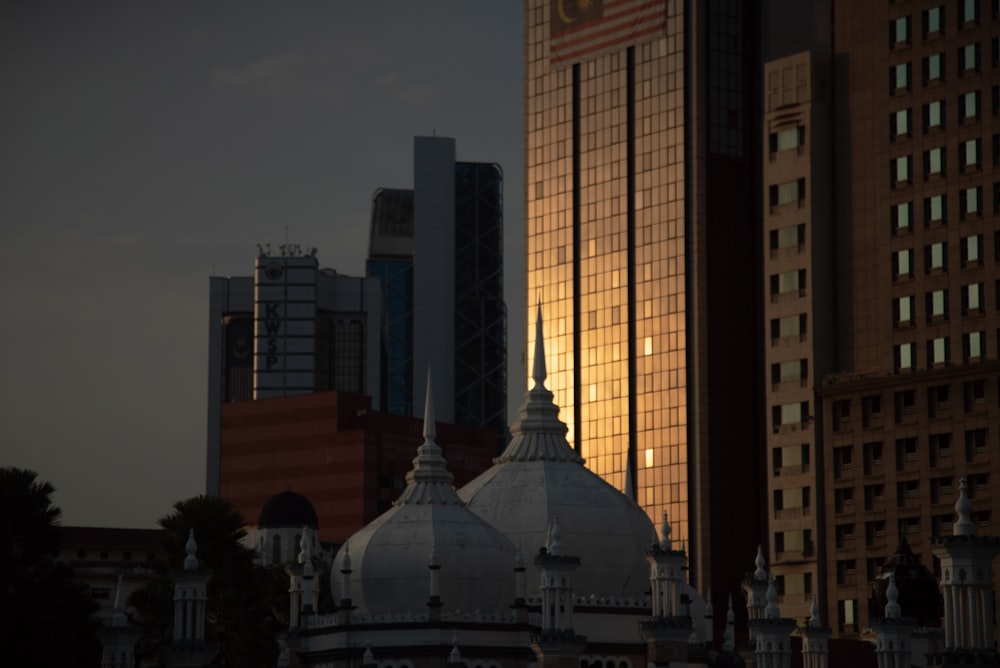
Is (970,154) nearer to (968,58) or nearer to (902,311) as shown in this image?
(968,58)

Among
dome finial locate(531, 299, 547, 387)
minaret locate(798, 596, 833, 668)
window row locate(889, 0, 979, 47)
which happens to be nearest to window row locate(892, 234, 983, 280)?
window row locate(889, 0, 979, 47)

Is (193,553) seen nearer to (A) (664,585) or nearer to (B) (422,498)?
(B) (422,498)

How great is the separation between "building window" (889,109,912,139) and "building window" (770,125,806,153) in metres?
9.39

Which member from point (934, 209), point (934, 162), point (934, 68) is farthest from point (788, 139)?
point (934, 209)

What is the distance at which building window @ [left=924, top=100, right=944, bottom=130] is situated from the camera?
17088cm

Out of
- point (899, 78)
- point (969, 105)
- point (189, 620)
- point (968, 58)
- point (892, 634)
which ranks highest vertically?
point (968, 58)

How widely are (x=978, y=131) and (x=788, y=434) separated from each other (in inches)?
1079

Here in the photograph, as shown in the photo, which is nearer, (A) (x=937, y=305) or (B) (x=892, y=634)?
(B) (x=892, y=634)

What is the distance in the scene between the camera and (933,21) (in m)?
172

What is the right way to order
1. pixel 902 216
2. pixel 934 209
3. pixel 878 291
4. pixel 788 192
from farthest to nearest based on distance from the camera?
1. pixel 788 192
2. pixel 878 291
3. pixel 902 216
4. pixel 934 209

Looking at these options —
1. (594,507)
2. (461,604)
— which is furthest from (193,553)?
(594,507)

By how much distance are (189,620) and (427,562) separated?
1086 cm

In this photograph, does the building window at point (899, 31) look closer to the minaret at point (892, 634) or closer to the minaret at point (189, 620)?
the minaret at point (189, 620)

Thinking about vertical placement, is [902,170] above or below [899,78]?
below
